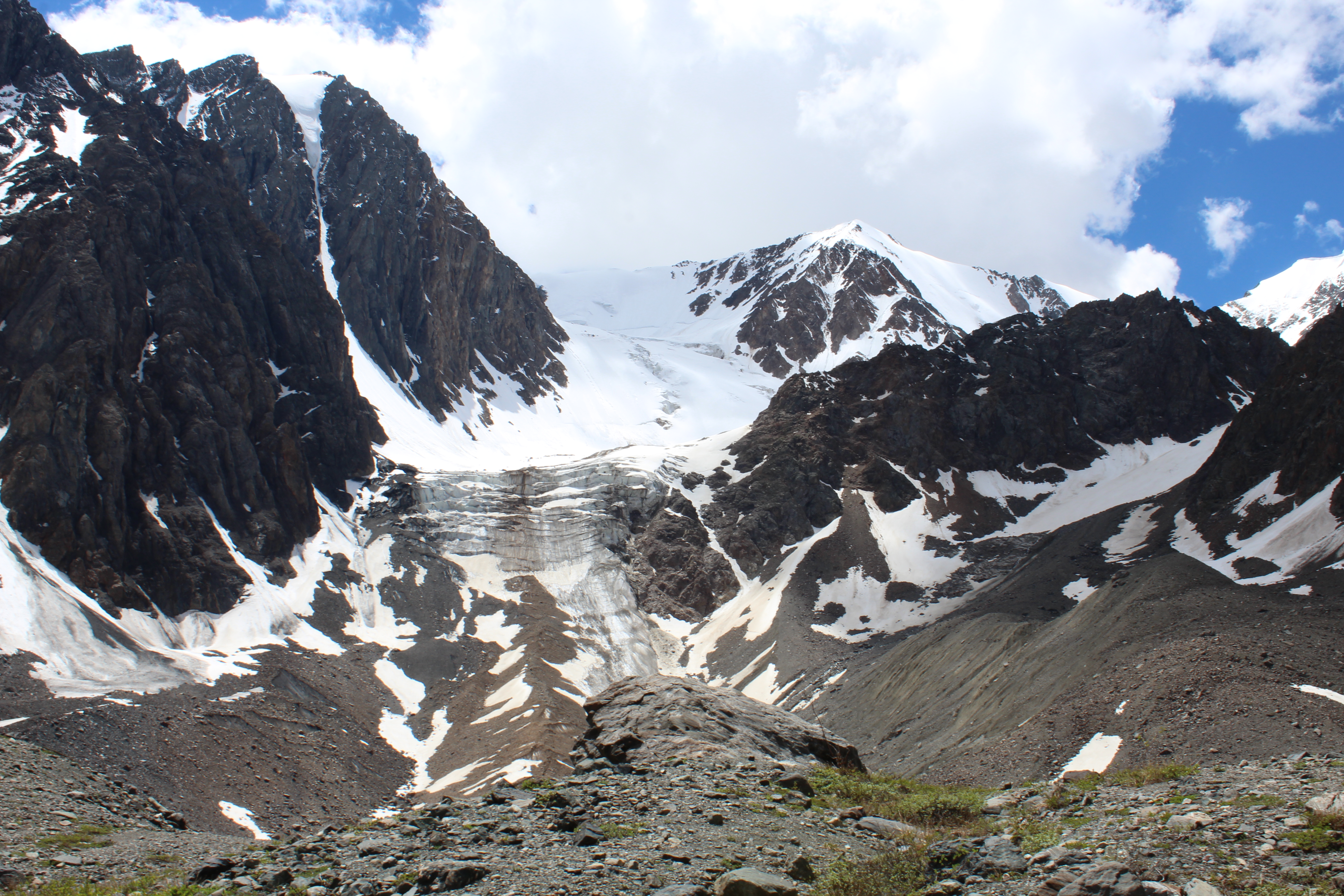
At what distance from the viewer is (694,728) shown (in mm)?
19828

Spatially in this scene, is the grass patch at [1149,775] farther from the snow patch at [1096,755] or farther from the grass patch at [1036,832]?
the snow patch at [1096,755]

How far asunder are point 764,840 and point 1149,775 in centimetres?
851

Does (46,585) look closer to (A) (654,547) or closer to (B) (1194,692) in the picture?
(A) (654,547)

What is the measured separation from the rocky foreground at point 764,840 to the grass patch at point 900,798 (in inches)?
2.4

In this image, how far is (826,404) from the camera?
12681 centimetres

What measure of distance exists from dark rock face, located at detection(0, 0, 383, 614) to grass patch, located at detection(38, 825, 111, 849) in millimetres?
57265

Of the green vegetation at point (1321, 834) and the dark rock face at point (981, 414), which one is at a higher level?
the dark rock face at point (981, 414)

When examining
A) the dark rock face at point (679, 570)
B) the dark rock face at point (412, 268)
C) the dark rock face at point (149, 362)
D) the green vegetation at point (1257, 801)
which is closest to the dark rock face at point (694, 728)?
the green vegetation at point (1257, 801)

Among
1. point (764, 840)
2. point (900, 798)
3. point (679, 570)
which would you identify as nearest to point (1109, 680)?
point (900, 798)

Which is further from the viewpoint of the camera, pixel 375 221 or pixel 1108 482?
pixel 375 221

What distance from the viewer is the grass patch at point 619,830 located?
1221cm

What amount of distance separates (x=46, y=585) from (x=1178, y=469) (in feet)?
366

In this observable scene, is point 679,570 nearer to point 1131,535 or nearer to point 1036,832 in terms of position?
point 1131,535

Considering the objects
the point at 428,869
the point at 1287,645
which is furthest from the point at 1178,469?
the point at 428,869
